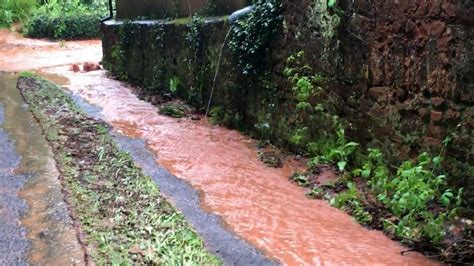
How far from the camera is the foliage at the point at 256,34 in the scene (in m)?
6.78

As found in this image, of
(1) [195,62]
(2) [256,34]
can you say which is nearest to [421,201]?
(2) [256,34]

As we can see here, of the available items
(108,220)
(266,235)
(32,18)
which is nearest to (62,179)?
(108,220)

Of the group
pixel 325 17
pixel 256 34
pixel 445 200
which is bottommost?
pixel 445 200

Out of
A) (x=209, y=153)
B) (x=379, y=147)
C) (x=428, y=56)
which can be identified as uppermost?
(x=428, y=56)

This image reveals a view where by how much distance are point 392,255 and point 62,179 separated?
2893mm

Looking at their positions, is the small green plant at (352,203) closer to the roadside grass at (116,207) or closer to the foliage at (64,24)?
the roadside grass at (116,207)

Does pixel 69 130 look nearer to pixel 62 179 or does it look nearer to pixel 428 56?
pixel 62 179

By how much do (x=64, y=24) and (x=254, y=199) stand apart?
16985 millimetres

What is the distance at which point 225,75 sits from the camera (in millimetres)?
8188

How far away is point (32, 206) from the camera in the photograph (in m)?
4.21

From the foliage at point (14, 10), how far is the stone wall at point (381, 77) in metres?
16.0

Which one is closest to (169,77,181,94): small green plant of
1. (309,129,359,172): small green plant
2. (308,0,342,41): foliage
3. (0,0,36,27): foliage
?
(308,0,342,41): foliage

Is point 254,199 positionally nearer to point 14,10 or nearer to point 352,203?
point 352,203

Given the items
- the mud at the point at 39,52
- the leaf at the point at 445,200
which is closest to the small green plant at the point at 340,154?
the leaf at the point at 445,200
